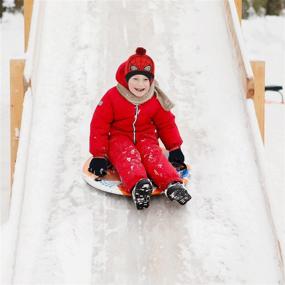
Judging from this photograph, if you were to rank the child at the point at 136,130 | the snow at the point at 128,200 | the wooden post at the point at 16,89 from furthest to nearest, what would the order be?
the wooden post at the point at 16,89 < the child at the point at 136,130 < the snow at the point at 128,200

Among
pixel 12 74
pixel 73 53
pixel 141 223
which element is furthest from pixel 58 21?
pixel 141 223

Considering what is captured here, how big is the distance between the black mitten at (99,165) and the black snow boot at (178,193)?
15.4 inches

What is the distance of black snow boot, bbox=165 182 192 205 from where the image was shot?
379cm

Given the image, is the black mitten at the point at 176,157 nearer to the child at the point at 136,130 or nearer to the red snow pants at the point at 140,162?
the child at the point at 136,130

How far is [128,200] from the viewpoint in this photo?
12.9 ft

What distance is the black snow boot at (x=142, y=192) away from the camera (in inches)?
148

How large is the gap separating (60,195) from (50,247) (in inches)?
16.9

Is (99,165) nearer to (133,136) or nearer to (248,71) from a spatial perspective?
(133,136)

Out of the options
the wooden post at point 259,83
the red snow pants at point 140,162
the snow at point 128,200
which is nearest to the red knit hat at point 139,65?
the red snow pants at point 140,162

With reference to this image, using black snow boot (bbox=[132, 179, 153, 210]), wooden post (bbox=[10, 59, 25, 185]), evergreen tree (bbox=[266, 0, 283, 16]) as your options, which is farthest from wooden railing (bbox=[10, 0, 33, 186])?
evergreen tree (bbox=[266, 0, 283, 16])

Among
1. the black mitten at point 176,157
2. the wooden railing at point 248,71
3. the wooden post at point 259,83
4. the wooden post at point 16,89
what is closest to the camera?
the black mitten at point 176,157

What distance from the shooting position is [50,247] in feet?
11.9

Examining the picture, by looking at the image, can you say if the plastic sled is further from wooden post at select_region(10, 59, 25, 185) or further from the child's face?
wooden post at select_region(10, 59, 25, 185)

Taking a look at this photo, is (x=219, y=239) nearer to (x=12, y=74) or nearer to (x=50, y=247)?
(x=50, y=247)
